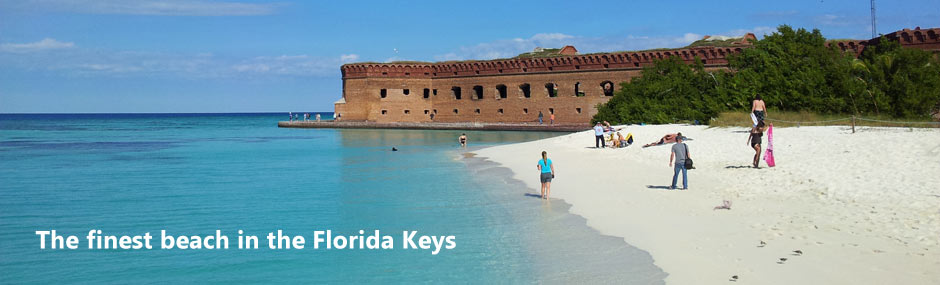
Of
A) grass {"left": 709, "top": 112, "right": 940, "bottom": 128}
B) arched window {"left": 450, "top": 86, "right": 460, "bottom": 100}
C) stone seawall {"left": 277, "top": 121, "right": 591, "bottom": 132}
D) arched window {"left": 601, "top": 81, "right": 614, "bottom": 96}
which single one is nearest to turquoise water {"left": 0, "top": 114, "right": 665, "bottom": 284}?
grass {"left": 709, "top": 112, "right": 940, "bottom": 128}

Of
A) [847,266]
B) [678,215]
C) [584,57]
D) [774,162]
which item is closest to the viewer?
[847,266]

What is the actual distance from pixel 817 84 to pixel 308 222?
19752mm

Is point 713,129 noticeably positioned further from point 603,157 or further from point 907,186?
point 907,186

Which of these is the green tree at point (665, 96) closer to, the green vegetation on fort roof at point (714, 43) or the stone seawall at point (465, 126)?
the green vegetation on fort roof at point (714, 43)

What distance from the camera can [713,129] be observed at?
2417 cm

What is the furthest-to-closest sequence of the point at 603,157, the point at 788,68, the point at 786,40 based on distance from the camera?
the point at 786,40, the point at 788,68, the point at 603,157

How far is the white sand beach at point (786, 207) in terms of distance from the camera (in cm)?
790

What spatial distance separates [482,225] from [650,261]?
11.4ft

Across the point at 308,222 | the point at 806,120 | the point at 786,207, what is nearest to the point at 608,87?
the point at 806,120

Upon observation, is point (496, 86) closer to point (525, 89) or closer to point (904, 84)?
point (525, 89)

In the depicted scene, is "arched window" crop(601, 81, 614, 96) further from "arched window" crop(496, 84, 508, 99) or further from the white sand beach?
the white sand beach

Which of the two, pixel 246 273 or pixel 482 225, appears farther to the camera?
pixel 482 225

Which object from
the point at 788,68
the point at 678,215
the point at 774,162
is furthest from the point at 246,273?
the point at 788,68

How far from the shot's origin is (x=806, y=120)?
910 inches
